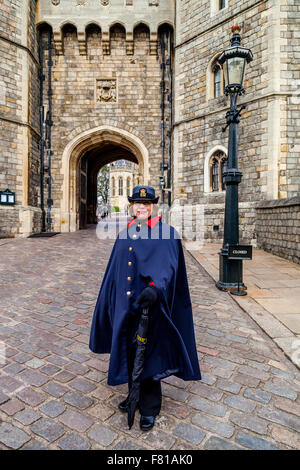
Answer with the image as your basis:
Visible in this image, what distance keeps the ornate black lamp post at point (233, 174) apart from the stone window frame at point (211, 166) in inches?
229

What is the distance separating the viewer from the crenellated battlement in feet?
40.0

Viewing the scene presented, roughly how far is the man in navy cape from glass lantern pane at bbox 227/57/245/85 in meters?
3.66

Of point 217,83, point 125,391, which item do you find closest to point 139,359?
point 125,391

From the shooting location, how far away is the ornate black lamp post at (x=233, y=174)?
172 inches

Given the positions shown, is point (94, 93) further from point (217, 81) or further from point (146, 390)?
point (146, 390)

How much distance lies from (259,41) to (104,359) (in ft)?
35.8

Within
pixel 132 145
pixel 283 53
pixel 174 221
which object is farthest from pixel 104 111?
pixel 283 53

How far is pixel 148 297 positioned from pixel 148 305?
53mm

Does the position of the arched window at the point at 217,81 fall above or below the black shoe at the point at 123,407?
above

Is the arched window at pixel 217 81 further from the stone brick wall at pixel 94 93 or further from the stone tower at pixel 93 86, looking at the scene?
the stone brick wall at pixel 94 93

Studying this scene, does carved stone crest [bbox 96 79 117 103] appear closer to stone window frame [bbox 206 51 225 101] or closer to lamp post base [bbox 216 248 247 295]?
stone window frame [bbox 206 51 225 101]

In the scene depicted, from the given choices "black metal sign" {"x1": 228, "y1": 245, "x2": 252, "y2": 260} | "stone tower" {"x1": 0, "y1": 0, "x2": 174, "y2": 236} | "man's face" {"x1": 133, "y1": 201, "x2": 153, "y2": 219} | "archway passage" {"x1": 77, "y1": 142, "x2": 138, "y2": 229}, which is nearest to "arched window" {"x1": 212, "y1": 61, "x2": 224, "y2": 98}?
"stone tower" {"x1": 0, "y1": 0, "x2": 174, "y2": 236}

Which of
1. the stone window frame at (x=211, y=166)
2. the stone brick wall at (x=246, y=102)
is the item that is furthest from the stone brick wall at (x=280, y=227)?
the stone window frame at (x=211, y=166)
